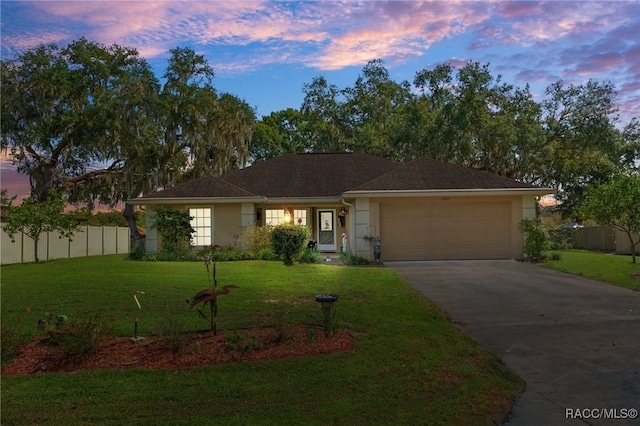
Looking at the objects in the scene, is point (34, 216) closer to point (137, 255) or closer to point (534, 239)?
point (137, 255)

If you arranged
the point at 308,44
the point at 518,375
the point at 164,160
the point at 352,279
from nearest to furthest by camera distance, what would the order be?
the point at 518,375 < the point at 352,279 < the point at 308,44 < the point at 164,160

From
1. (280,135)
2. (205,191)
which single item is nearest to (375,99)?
(280,135)

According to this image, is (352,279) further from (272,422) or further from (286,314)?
(272,422)

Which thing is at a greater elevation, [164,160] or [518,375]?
[164,160]

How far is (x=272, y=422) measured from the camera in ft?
12.6

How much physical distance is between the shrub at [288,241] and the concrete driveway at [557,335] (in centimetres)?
433

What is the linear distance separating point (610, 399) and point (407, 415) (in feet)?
6.50

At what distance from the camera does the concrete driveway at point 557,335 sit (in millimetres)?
4285

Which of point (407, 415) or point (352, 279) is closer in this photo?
point (407, 415)

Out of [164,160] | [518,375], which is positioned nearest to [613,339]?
[518,375]

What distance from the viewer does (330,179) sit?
2269 cm

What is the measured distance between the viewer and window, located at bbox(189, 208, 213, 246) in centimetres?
1938

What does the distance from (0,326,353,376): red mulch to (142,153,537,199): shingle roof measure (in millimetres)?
11896

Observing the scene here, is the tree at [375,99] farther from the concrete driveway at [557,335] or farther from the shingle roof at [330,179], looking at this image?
the concrete driveway at [557,335]
